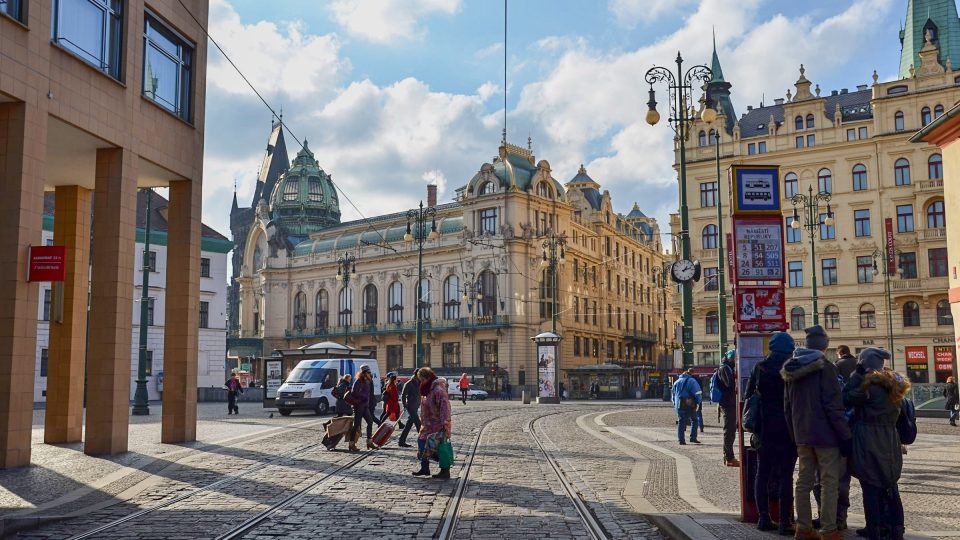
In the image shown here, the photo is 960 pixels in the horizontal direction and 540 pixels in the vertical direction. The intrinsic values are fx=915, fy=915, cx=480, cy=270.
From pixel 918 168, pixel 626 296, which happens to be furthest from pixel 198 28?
pixel 626 296

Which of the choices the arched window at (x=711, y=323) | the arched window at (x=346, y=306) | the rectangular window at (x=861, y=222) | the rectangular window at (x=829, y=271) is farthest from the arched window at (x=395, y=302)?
the rectangular window at (x=861, y=222)

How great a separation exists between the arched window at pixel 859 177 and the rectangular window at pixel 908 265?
506 centimetres

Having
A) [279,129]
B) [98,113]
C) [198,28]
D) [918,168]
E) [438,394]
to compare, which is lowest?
[438,394]

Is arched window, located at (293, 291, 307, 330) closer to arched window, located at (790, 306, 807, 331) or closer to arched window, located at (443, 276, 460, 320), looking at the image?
arched window, located at (443, 276, 460, 320)

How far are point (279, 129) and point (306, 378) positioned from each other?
97900 mm

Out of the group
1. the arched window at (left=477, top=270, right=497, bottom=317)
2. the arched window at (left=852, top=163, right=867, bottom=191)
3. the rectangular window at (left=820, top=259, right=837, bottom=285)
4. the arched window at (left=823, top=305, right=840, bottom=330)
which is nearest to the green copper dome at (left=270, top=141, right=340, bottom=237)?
the arched window at (left=477, top=270, right=497, bottom=317)

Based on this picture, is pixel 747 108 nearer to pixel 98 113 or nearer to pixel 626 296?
pixel 626 296

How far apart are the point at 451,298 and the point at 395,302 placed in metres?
6.50

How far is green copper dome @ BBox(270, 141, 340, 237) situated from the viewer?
94812 millimetres

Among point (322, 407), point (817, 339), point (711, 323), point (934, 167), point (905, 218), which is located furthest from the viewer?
point (711, 323)

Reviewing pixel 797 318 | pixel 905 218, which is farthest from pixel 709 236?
pixel 905 218

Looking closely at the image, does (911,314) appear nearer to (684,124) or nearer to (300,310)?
(684,124)

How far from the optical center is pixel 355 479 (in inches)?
522

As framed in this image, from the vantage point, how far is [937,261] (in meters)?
53.4
